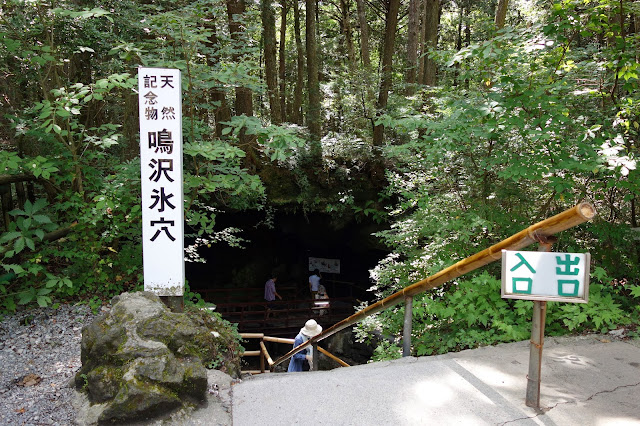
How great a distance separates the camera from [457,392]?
2.71 meters

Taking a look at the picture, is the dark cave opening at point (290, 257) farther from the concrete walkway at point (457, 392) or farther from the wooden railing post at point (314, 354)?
the concrete walkway at point (457, 392)

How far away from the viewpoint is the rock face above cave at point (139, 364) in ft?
7.78

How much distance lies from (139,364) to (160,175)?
159 cm

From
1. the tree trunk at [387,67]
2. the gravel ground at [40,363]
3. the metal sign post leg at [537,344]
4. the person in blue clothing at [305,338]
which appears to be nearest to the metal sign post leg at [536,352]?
the metal sign post leg at [537,344]

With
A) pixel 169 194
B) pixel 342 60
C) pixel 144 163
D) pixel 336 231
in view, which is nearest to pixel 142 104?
pixel 144 163

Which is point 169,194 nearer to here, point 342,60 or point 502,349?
point 502,349

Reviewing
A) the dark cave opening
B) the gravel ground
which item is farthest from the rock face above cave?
the dark cave opening

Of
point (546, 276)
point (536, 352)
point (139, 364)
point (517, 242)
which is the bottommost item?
point (139, 364)

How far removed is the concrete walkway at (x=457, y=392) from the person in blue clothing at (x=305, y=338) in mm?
2441

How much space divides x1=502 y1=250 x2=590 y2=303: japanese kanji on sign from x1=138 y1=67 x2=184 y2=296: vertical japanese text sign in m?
2.56

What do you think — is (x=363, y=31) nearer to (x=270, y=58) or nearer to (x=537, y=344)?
(x=270, y=58)

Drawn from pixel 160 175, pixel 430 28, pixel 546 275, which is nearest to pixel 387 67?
pixel 430 28

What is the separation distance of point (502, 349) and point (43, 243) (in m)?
4.96

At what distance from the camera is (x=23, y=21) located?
15.2ft
